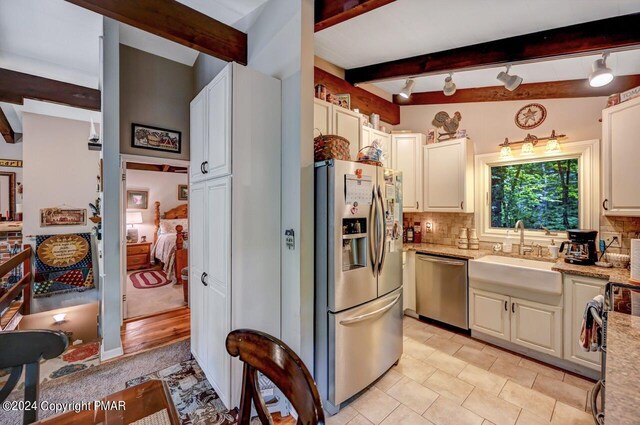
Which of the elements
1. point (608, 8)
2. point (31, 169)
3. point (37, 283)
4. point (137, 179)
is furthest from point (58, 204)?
point (608, 8)

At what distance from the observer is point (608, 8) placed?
1817 millimetres

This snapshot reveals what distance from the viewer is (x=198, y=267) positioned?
7.66 feet

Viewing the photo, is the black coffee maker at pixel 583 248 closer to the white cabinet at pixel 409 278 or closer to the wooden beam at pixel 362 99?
the white cabinet at pixel 409 278

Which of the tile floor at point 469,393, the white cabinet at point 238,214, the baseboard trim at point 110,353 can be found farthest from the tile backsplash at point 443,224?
the baseboard trim at point 110,353

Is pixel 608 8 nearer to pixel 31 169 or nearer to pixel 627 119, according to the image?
pixel 627 119

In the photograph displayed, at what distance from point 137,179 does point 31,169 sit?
2422 millimetres

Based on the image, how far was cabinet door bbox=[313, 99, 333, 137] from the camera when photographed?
2.49 meters

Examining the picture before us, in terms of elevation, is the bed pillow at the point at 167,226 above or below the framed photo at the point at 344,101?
below

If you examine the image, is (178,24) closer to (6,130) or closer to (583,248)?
(583,248)

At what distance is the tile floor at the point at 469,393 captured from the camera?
1870 mm

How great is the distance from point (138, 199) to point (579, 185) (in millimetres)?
8257

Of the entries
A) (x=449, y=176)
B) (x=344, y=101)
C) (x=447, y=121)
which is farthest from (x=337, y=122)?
(x=447, y=121)

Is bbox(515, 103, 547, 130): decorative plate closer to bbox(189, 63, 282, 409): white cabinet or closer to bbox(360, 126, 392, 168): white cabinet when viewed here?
bbox(360, 126, 392, 168): white cabinet

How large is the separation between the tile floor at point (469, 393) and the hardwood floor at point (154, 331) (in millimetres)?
2039
